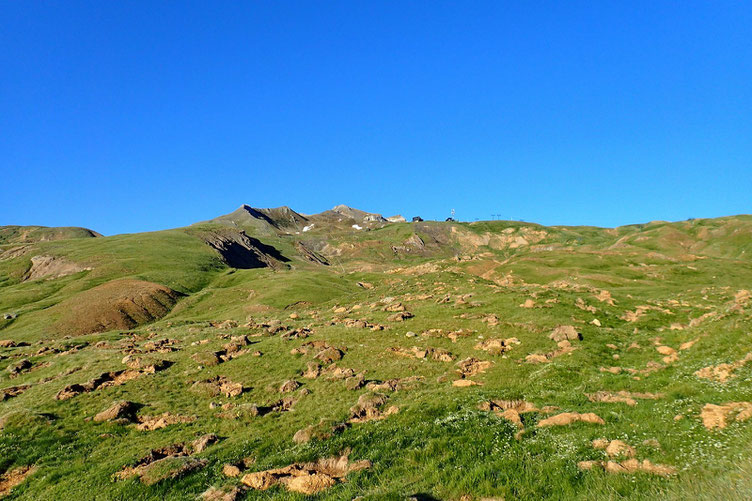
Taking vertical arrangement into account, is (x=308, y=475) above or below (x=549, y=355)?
below

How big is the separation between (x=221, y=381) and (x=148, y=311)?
231 feet

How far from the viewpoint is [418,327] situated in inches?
1829

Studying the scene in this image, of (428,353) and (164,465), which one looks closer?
(164,465)

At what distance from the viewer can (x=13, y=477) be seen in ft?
69.1

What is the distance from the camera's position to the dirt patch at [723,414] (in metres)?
14.9

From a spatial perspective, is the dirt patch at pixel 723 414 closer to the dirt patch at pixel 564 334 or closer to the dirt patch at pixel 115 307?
the dirt patch at pixel 564 334

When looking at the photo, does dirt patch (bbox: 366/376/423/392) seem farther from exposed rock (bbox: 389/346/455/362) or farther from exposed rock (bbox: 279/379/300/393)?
exposed rock (bbox: 279/379/300/393)

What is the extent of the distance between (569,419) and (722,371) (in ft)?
38.6

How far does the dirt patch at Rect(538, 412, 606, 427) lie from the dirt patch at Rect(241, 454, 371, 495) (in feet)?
30.9

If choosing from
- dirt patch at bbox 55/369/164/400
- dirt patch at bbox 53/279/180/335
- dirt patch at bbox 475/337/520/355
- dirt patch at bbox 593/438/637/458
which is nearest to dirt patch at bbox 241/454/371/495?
dirt patch at bbox 593/438/637/458

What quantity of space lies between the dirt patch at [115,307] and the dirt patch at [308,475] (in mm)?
82021

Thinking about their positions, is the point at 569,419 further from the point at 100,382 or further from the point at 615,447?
the point at 100,382

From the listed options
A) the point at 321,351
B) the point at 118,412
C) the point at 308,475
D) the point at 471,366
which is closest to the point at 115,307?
the point at 118,412

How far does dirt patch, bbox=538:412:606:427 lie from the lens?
59.7 feet
